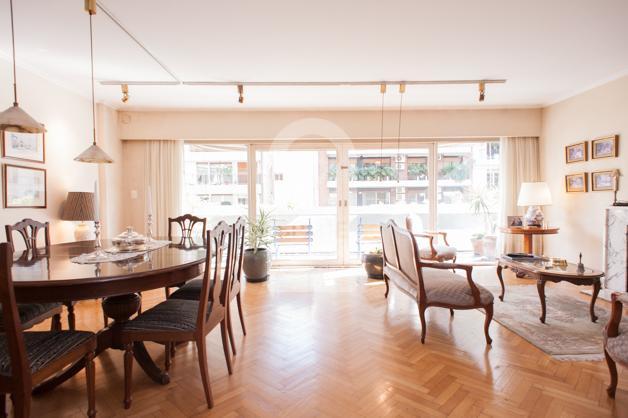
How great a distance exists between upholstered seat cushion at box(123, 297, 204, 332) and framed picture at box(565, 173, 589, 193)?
4925 mm

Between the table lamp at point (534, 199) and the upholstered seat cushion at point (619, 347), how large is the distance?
296 cm

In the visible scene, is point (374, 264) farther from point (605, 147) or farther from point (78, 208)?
point (78, 208)

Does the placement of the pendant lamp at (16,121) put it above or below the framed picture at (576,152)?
below

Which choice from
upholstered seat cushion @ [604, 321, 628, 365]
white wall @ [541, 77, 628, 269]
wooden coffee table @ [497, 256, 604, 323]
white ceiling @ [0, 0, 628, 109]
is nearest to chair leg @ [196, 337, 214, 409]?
upholstered seat cushion @ [604, 321, 628, 365]

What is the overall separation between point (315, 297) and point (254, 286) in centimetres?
96

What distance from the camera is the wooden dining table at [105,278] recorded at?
1.54 meters

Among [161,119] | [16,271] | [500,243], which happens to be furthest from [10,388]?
[500,243]

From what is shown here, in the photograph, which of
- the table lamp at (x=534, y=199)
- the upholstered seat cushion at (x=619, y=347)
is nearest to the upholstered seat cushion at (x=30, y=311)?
the upholstered seat cushion at (x=619, y=347)

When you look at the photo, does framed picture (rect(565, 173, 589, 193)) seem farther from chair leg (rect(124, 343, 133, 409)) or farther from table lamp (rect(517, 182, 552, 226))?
chair leg (rect(124, 343, 133, 409))

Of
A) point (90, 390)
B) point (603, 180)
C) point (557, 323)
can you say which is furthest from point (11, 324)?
point (603, 180)

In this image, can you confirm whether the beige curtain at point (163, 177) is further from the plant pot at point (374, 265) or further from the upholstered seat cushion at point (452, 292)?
the upholstered seat cushion at point (452, 292)

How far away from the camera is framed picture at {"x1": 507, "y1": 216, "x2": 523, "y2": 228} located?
4679 millimetres

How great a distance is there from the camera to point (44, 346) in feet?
5.00

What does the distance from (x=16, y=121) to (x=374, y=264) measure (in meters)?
3.97
